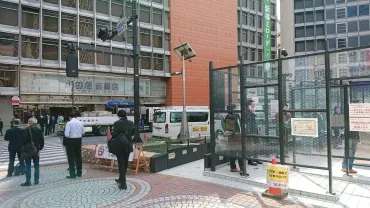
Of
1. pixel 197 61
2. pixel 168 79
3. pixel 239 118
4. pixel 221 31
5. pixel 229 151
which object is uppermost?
pixel 221 31

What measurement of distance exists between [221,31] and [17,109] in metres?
29.6

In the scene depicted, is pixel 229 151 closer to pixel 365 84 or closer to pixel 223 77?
pixel 223 77

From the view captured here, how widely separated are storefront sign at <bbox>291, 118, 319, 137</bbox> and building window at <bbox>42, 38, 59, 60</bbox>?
28816 mm

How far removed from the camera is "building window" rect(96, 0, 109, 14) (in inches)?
1296

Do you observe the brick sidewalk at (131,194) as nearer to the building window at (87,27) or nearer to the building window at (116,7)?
the building window at (87,27)

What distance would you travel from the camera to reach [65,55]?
100ft

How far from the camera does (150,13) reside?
36.3 m

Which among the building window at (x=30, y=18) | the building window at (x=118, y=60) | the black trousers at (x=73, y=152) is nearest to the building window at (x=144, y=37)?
the building window at (x=118, y=60)

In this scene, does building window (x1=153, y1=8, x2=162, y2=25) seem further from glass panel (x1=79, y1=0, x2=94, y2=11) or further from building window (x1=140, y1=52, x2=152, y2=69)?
glass panel (x1=79, y1=0, x2=94, y2=11)

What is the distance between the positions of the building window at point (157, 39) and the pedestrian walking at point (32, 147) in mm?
30351

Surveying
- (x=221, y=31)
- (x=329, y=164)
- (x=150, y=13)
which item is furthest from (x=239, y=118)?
(x=221, y=31)

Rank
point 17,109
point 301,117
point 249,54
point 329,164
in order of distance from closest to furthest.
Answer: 1. point 329,164
2. point 301,117
3. point 17,109
4. point 249,54

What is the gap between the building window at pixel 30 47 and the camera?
28.0 meters

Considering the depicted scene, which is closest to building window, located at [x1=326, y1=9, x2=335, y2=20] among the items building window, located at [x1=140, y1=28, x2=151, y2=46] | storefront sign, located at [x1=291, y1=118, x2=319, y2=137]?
building window, located at [x1=140, y1=28, x2=151, y2=46]
